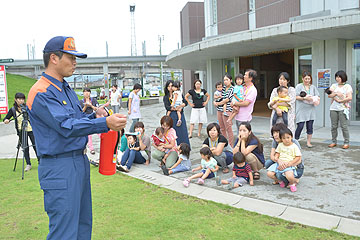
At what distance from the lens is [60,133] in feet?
8.02

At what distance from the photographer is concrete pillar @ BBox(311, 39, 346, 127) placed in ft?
36.1

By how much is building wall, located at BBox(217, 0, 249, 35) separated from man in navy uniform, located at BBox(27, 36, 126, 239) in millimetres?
15366

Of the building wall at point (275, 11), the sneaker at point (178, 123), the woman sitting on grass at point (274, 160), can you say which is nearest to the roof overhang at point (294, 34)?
the building wall at point (275, 11)

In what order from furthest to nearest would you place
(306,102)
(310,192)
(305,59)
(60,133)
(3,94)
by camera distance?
(305,59), (3,94), (306,102), (310,192), (60,133)

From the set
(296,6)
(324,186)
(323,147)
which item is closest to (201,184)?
(324,186)

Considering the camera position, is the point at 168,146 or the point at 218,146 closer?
the point at 218,146

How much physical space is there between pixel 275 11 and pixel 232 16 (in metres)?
3.64

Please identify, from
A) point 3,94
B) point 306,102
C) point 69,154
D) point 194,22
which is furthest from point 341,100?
point 194,22

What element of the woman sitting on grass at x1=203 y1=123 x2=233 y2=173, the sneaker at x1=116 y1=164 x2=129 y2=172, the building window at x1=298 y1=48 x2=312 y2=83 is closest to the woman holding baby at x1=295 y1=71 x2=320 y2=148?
the woman sitting on grass at x1=203 y1=123 x2=233 y2=173

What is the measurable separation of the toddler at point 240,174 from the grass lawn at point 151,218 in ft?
2.56

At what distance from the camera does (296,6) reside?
1346 centimetres

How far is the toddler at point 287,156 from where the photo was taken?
5.09 meters

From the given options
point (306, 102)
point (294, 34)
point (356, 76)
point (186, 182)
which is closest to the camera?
point (186, 182)

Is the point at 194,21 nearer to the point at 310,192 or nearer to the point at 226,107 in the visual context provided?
the point at 226,107
